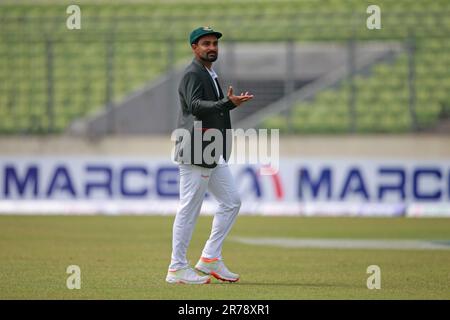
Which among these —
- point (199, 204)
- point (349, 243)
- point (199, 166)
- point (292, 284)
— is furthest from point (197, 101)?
point (349, 243)

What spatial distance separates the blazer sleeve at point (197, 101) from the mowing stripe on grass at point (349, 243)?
582cm

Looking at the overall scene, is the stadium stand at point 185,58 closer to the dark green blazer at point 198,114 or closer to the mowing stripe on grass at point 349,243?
the mowing stripe on grass at point 349,243

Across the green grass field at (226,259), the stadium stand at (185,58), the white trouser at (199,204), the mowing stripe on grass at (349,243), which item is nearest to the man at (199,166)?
the white trouser at (199,204)

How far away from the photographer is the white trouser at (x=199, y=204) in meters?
11.4

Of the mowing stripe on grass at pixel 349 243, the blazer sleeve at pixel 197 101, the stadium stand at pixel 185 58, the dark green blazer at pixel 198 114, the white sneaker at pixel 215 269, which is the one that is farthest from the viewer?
the stadium stand at pixel 185 58

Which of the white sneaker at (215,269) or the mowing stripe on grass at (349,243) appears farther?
the mowing stripe on grass at (349,243)

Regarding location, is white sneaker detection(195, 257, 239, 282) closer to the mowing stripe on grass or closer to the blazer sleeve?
the blazer sleeve

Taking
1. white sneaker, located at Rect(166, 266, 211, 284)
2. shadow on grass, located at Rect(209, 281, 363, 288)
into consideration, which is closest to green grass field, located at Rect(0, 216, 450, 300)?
shadow on grass, located at Rect(209, 281, 363, 288)

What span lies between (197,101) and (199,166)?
0.71 meters

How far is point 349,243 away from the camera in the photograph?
17234mm

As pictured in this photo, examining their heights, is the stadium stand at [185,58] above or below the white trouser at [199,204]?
above

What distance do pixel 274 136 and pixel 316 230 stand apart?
17.7 feet
